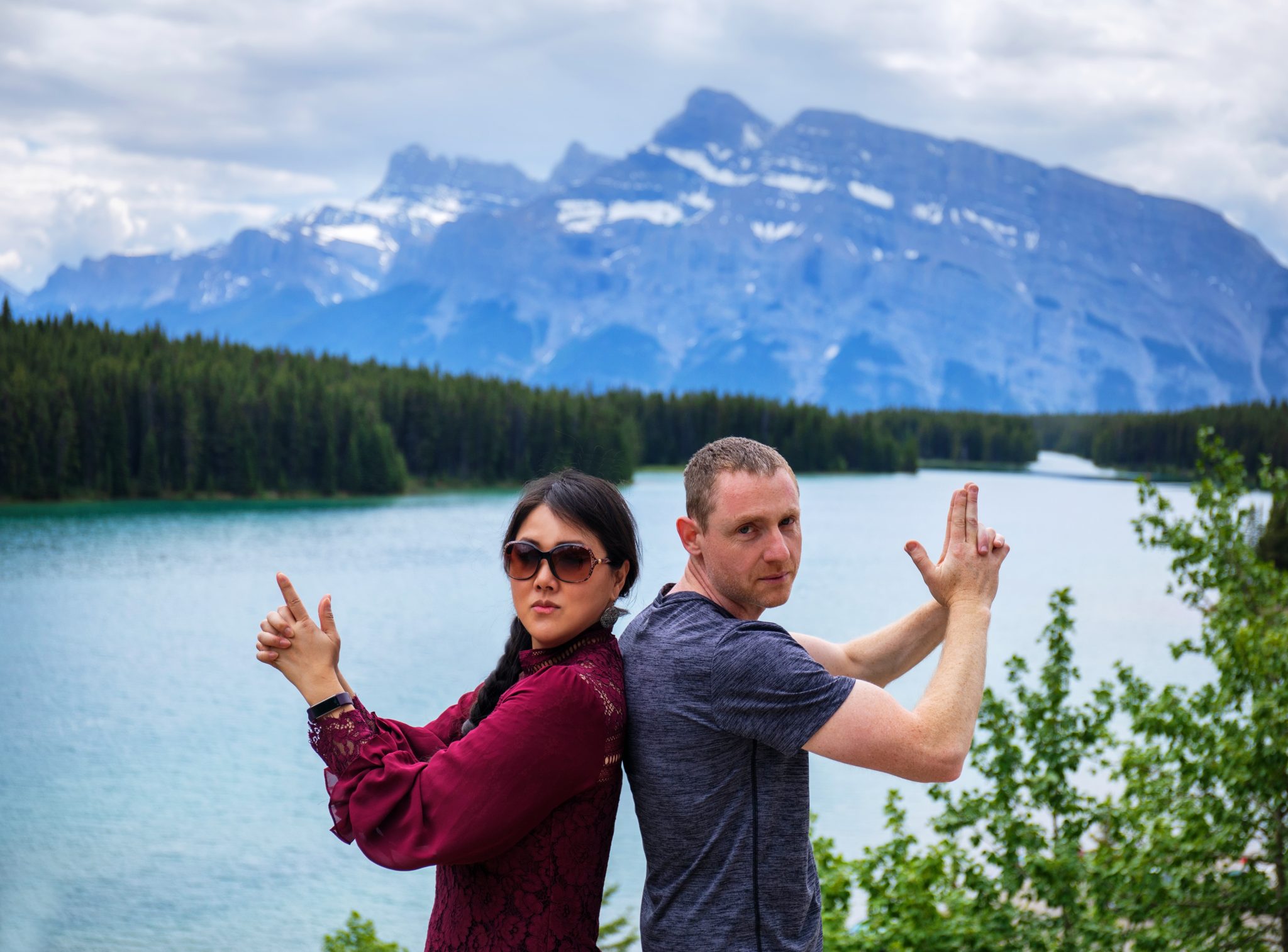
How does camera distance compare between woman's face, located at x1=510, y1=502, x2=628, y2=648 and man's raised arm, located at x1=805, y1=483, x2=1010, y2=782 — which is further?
woman's face, located at x1=510, y1=502, x2=628, y2=648

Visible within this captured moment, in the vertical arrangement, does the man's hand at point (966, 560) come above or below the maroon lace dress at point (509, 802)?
above

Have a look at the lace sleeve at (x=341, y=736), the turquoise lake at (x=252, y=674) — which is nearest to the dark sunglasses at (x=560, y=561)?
the lace sleeve at (x=341, y=736)

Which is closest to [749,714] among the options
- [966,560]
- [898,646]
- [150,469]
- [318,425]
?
[966,560]

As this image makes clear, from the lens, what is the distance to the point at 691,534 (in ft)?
8.66

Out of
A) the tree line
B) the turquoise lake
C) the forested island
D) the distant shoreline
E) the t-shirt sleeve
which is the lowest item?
the turquoise lake

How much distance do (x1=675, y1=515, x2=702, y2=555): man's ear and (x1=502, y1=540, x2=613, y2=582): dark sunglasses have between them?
20 centimetres

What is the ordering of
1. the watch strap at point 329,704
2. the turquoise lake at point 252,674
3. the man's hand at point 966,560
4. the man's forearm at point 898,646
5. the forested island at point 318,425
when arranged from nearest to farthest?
the watch strap at point 329,704 → the man's hand at point 966,560 → the man's forearm at point 898,646 → the turquoise lake at point 252,674 → the forested island at point 318,425

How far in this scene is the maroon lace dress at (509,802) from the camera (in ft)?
7.32

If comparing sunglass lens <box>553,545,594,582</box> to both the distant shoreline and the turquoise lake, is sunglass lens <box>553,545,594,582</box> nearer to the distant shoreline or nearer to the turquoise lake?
the turquoise lake

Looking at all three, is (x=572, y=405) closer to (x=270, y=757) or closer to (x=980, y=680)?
(x=270, y=757)

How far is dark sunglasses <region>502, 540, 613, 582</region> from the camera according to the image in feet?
8.35

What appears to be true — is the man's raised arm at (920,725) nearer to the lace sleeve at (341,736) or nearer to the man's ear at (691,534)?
the man's ear at (691,534)

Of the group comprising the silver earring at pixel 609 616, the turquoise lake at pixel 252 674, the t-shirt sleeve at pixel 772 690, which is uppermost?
the silver earring at pixel 609 616

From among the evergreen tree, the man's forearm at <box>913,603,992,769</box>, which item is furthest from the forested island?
the man's forearm at <box>913,603,992,769</box>
